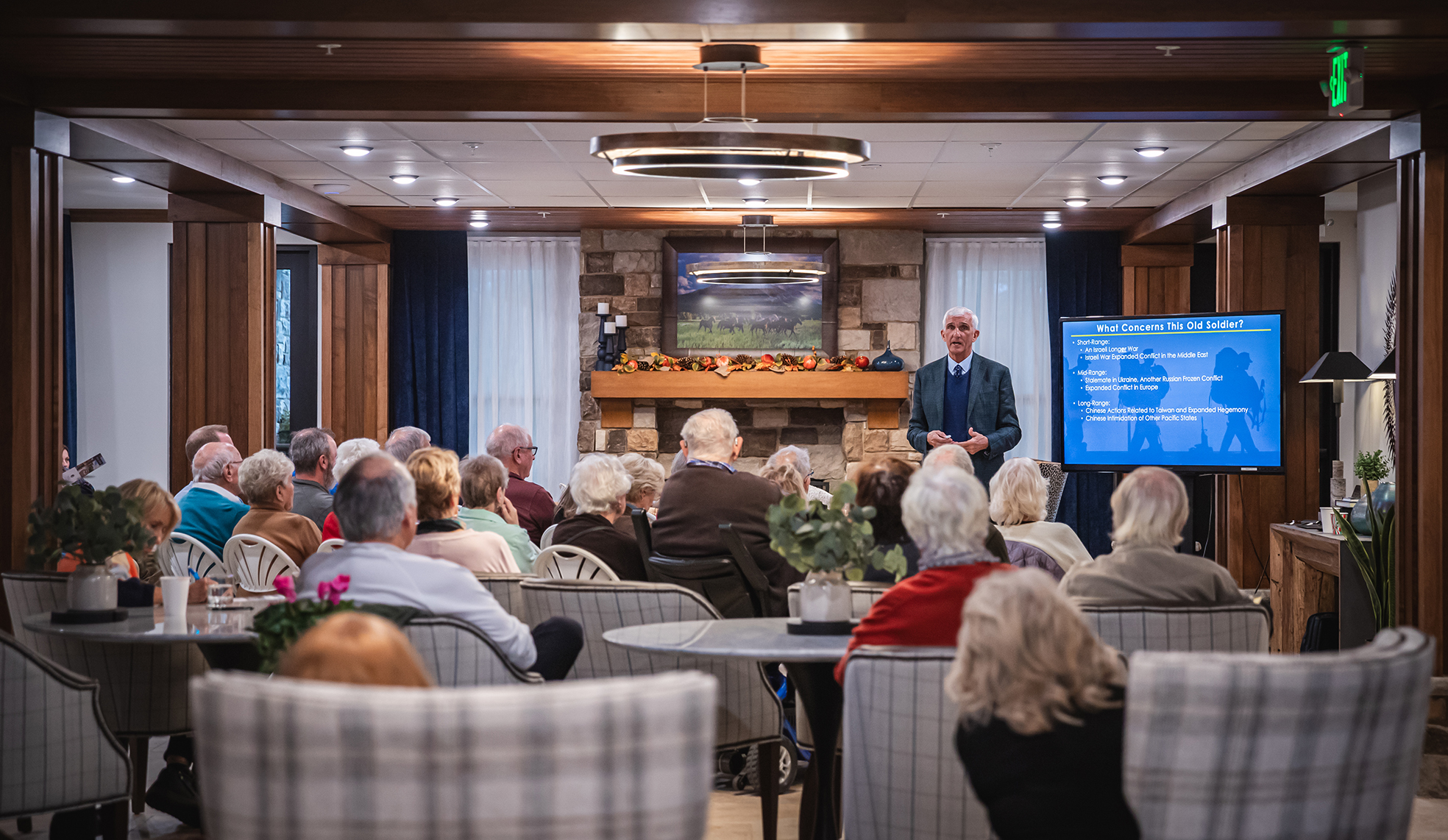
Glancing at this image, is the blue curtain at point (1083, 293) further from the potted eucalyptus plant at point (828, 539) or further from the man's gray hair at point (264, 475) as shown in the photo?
the potted eucalyptus plant at point (828, 539)

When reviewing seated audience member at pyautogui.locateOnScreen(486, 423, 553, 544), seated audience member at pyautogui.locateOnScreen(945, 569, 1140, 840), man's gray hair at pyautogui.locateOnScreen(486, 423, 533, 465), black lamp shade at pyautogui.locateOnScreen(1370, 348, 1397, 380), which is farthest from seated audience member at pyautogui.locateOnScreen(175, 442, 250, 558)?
black lamp shade at pyautogui.locateOnScreen(1370, 348, 1397, 380)

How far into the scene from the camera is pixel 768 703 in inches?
144

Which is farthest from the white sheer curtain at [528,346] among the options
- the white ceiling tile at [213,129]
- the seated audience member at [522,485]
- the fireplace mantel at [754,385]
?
the seated audience member at [522,485]

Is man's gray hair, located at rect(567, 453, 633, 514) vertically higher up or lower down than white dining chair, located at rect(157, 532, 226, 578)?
higher up

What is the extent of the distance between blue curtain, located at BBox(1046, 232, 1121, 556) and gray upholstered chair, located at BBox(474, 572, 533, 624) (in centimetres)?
729

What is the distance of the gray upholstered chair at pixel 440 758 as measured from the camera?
156 centimetres

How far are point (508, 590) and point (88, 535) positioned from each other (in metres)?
1.12

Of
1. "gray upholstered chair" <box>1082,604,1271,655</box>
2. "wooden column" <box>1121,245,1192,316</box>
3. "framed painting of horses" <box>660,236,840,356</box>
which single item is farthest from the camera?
"framed painting of horses" <box>660,236,840,356</box>

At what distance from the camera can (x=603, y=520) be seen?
450 centimetres

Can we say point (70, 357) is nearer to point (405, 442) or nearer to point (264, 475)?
point (405, 442)

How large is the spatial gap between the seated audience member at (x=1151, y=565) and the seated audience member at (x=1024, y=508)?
1.04m

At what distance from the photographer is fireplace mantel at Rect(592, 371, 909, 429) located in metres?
9.68

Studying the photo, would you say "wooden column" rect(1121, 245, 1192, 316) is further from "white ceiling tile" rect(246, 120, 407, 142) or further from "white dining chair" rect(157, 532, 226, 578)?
"white dining chair" rect(157, 532, 226, 578)

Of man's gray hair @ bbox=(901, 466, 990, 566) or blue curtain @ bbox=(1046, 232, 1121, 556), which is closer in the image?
man's gray hair @ bbox=(901, 466, 990, 566)
